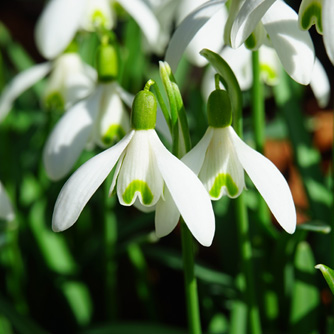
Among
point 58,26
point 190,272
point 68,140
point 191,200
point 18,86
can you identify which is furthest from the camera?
point 18,86

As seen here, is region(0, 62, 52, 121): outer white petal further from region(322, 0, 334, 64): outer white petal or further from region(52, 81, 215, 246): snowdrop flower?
region(322, 0, 334, 64): outer white petal

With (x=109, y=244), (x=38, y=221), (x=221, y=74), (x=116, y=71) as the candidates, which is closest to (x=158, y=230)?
(x=221, y=74)

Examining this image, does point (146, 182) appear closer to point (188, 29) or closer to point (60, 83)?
point (188, 29)

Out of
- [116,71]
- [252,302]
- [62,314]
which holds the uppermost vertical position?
[116,71]

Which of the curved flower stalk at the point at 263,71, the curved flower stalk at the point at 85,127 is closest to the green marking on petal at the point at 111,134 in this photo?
the curved flower stalk at the point at 85,127

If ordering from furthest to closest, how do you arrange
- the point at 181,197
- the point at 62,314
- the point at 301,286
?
the point at 62,314 < the point at 301,286 < the point at 181,197

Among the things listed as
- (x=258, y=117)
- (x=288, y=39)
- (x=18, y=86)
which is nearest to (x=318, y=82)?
(x=258, y=117)

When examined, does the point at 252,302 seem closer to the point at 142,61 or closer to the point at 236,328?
the point at 236,328

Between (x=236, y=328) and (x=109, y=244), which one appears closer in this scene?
(x=236, y=328)
